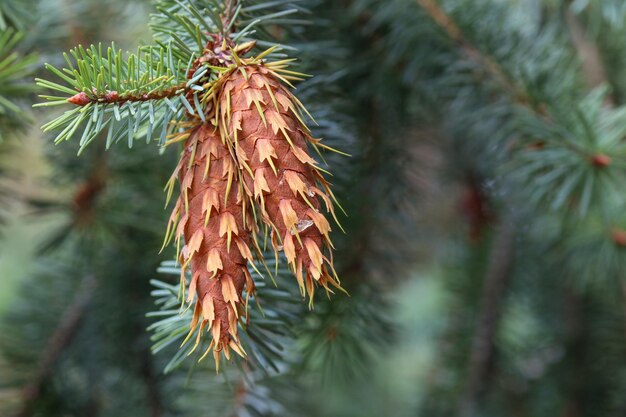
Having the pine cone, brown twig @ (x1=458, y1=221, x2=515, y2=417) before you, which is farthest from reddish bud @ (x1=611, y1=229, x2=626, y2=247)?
the pine cone

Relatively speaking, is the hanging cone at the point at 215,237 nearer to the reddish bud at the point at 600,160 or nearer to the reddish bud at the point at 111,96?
the reddish bud at the point at 111,96

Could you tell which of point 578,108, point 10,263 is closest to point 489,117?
point 578,108

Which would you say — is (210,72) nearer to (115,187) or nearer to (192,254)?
(192,254)

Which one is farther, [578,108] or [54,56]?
[54,56]

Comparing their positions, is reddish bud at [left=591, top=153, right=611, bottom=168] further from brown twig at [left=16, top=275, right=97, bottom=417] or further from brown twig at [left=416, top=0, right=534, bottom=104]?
brown twig at [left=16, top=275, right=97, bottom=417]

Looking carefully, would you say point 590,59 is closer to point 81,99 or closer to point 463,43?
point 463,43

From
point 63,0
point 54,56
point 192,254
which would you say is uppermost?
point 63,0
